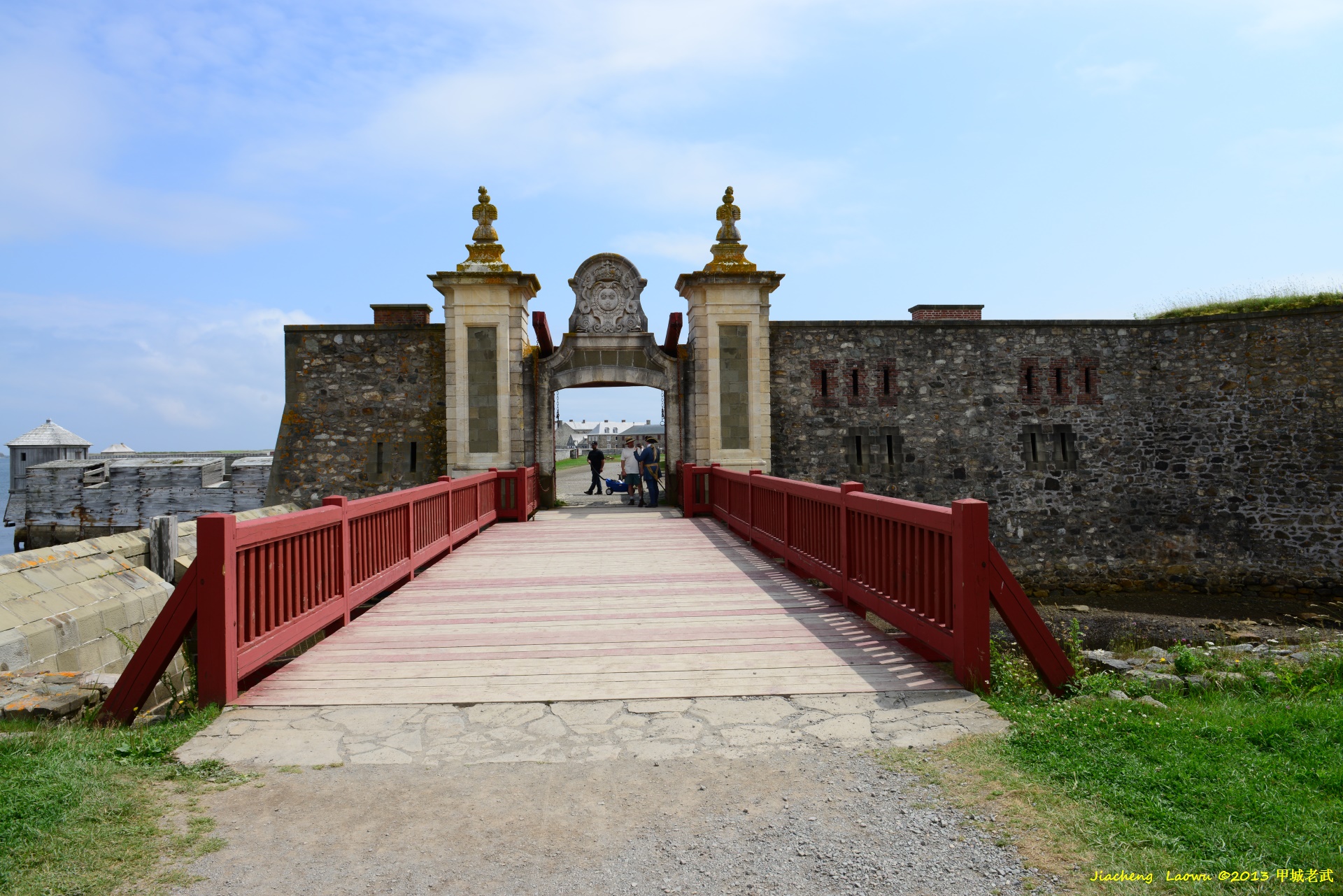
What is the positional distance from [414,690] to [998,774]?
9.46 ft

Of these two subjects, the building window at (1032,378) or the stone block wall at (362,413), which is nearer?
the stone block wall at (362,413)

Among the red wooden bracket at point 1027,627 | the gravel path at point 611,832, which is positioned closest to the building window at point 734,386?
the red wooden bracket at point 1027,627

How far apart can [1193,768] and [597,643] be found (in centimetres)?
325

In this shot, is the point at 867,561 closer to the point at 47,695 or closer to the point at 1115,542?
the point at 47,695

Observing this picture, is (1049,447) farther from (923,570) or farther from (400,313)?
(400,313)

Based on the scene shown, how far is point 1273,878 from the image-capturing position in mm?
2305

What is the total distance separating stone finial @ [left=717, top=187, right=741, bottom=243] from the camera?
14742mm

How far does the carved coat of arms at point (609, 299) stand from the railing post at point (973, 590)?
11117mm

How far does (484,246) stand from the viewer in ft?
47.8

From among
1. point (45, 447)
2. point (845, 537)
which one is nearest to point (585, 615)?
point (845, 537)

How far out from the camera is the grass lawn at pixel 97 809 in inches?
93.7

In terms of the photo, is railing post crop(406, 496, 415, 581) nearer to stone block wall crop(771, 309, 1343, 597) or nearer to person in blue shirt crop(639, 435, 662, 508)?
person in blue shirt crop(639, 435, 662, 508)

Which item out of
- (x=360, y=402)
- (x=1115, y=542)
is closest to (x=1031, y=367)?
(x=1115, y=542)

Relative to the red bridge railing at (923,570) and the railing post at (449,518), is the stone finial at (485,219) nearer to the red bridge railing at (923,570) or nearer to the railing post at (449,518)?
the railing post at (449,518)
